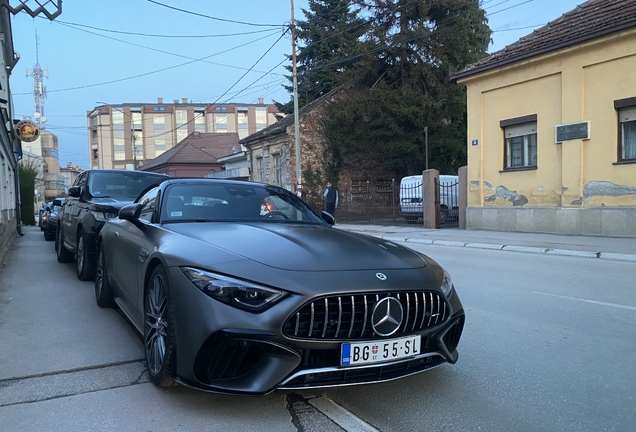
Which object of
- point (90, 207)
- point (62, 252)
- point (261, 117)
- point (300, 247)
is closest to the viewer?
point (300, 247)

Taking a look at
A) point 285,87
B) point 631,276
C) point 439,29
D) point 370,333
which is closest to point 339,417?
point 370,333

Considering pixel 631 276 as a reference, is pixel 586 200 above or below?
above

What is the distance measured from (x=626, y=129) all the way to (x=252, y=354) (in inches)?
528

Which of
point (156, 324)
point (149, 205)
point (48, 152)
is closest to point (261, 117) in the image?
point (48, 152)

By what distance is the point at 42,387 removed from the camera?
3553 millimetres

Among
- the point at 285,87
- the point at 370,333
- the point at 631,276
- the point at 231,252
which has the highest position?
the point at 285,87

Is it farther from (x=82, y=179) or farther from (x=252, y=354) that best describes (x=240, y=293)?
(x=82, y=179)

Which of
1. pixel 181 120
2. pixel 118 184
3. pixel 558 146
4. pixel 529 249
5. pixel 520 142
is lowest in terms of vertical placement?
pixel 529 249

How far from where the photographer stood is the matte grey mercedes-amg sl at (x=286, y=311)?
2785 mm

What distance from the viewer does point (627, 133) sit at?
1311 cm

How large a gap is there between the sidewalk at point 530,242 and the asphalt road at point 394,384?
492 cm

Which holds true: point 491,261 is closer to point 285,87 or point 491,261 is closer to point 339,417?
point 339,417

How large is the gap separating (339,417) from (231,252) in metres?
1.14

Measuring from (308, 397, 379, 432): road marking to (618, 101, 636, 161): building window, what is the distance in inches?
499
